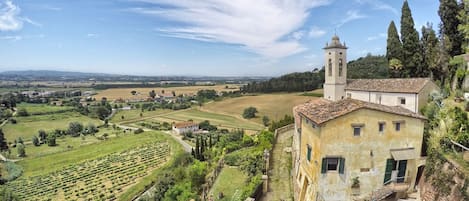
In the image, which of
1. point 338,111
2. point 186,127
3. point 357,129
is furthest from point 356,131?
point 186,127

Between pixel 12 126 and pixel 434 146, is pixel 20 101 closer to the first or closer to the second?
pixel 12 126

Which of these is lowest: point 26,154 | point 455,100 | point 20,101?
point 26,154

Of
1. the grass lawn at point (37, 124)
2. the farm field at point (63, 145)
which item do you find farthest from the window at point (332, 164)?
the grass lawn at point (37, 124)

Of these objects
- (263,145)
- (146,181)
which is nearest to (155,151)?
(146,181)

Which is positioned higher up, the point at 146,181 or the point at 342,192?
the point at 342,192

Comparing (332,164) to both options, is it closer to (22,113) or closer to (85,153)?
(85,153)

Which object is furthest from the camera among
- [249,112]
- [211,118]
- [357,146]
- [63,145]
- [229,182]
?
[211,118]
